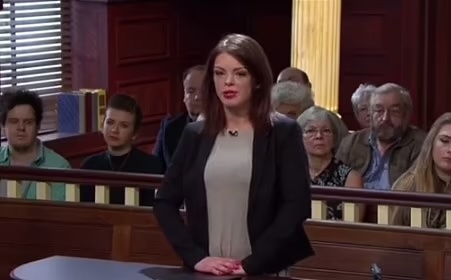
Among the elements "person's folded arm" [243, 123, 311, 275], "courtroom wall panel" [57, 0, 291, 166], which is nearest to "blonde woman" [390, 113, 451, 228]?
"person's folded arm" [243, 123, 311, 275]

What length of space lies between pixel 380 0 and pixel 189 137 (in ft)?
17.0

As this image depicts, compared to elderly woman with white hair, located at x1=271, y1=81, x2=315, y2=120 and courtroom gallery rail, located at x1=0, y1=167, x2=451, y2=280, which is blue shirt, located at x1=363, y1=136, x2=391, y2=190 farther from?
courtroom gallery rail, located at x1=0, y1=167, x2=451, y2=280

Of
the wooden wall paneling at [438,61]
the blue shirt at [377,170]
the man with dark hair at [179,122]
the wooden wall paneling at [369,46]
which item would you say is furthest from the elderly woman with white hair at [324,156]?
the wooden wall paneling at [369,46]

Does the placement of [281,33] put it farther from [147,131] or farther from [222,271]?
[222,271]

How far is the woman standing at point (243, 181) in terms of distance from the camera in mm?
2916

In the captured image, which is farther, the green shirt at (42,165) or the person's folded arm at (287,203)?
the green shirt at (42,165)

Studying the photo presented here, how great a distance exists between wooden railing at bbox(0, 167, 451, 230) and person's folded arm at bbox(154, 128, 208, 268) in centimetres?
103

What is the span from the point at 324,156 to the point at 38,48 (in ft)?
10.2

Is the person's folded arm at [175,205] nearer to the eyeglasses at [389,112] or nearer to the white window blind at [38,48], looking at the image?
the eyeglasses at [389,112]

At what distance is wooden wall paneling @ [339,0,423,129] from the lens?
26.1 feet

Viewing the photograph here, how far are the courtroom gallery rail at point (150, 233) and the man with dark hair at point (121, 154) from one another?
0.12 metres

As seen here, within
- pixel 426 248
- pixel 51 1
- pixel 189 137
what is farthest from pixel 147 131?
pixel 189 137

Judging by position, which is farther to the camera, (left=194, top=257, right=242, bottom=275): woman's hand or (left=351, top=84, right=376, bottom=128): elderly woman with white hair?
(left=351, top=84, right=376, bottom=128): elderly woman with white hair

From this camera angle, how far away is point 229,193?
2.96 metres
